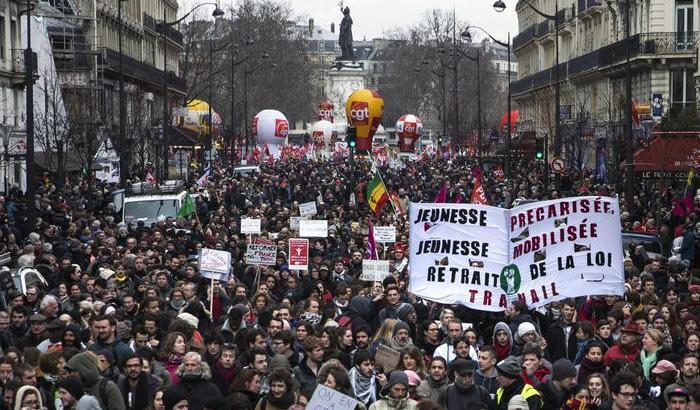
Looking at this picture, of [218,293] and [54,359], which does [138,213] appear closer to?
[218,293]

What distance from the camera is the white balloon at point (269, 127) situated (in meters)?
104

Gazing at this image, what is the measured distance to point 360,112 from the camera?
84500 mm

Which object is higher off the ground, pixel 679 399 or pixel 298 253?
pixel 298 253

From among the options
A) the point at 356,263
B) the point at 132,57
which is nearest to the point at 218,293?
the point at 356,263

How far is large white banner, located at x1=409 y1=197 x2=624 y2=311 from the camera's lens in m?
15.9

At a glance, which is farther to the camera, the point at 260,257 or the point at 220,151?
the point at 220,151

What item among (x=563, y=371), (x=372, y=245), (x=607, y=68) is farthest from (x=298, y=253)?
(x=607, y=68)

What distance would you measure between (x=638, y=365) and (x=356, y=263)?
1212 centimetres

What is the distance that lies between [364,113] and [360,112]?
21 cm

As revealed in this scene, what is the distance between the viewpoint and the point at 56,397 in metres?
12.1

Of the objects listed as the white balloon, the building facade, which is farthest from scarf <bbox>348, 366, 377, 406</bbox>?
the white balloon

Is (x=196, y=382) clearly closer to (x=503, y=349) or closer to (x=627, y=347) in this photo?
(x=503, y=349)

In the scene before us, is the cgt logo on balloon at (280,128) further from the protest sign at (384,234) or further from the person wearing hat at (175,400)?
the person wearing hat at (175,400)

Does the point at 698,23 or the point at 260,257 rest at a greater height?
the point at 698,23
